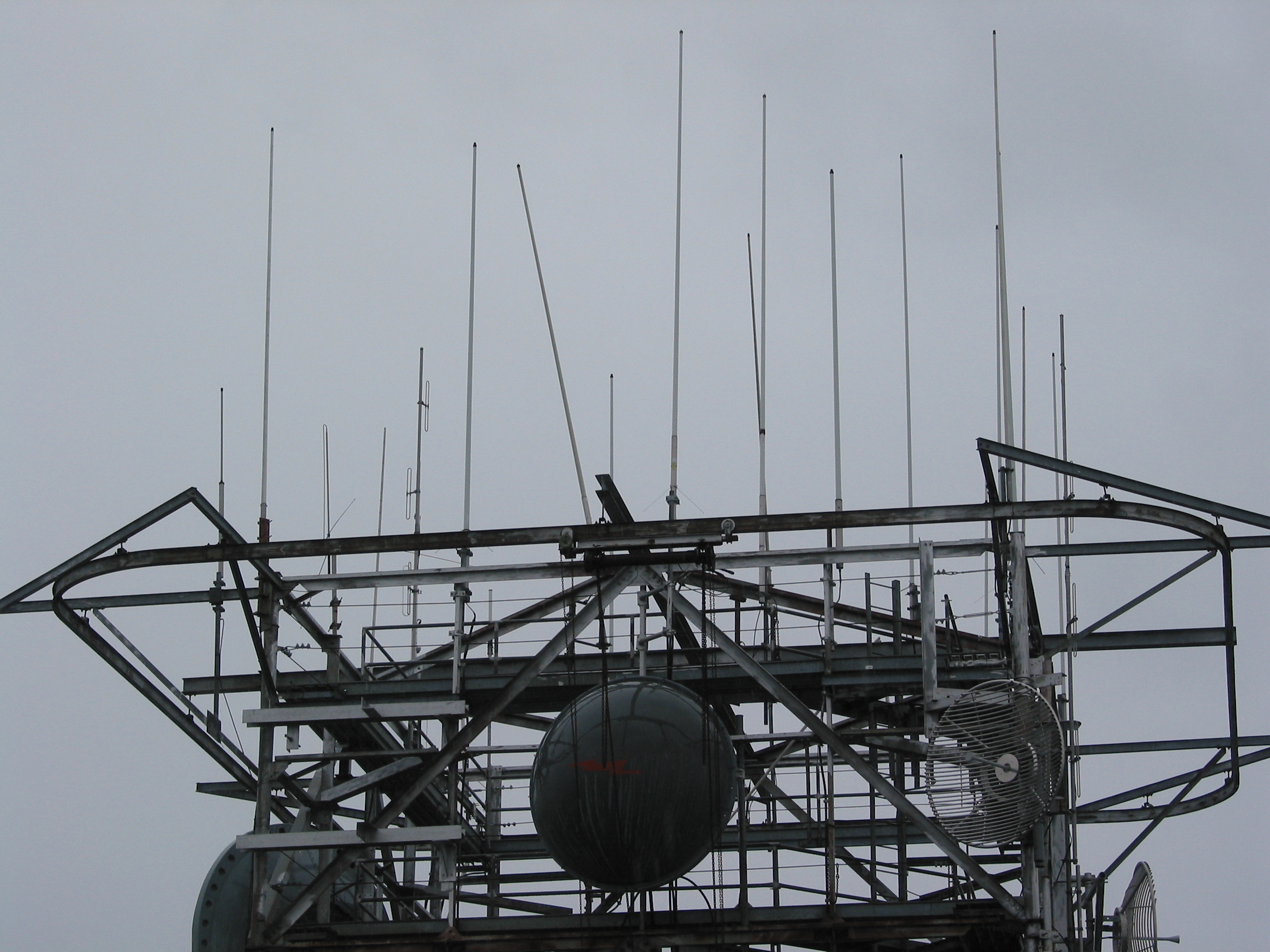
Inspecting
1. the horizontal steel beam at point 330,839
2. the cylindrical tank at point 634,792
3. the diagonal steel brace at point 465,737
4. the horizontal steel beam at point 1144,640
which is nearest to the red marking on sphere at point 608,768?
the cylindrical tank at point 634,792

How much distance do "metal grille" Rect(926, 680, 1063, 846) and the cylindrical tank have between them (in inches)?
99.2

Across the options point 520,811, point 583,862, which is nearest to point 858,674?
point 583,862

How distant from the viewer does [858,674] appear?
23.2 meters

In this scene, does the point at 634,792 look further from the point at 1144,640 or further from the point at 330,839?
the point at 1144,640

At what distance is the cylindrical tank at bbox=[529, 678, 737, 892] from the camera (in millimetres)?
19734

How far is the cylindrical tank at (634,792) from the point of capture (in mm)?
19734

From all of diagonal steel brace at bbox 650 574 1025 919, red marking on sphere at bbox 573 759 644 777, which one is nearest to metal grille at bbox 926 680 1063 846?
diagonal steel brace at bbox 650 574 1025 919

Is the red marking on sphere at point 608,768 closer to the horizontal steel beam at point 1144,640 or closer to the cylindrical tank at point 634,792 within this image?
the cylindrical tank at point 634,792

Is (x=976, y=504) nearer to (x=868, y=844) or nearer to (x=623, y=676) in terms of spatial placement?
(x=623, y=676)

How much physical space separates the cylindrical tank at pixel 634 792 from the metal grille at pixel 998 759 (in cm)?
252

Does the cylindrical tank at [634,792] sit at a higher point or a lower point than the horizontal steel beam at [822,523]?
lower

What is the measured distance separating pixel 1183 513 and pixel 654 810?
7132 mm

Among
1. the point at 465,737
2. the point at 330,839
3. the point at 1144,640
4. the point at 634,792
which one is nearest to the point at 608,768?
the point at 634,792

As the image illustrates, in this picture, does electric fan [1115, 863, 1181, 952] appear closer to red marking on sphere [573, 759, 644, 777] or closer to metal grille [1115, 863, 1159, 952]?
metal grille [1115, 863, 1159, 952]
